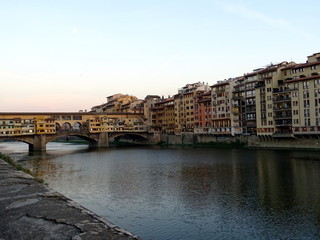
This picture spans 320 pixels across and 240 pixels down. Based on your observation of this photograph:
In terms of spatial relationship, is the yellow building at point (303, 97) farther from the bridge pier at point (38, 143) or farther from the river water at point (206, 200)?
the bridge pier at point (38, 143)

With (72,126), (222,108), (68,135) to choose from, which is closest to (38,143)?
(68,135)

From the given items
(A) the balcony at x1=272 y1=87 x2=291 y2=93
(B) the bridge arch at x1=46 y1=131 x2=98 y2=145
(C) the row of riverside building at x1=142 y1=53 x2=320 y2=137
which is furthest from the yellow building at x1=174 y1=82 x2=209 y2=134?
(A) the balcony at x1=272 y1=87 x2=291 y2=93

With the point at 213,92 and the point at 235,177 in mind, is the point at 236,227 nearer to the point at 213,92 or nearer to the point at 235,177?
the point at 235,177

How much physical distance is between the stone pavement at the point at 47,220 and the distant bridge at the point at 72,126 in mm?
77175

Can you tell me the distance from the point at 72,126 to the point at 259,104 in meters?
65.6

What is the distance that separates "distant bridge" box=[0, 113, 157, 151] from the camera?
9212 centimetres

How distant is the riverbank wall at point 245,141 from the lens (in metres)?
64.6

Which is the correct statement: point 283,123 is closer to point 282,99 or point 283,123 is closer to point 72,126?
point 282,99

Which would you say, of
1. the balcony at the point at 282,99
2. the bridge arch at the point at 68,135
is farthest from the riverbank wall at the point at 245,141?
the bridge arch at the point at 68,135

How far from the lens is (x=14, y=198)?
17.7m

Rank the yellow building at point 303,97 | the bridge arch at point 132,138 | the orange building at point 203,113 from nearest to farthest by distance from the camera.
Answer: the yellow building at point 303,97, the orange building at point 203,113, the bridge arch at point 132,138

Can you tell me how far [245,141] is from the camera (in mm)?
80750

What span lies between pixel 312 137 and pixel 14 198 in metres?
58.9

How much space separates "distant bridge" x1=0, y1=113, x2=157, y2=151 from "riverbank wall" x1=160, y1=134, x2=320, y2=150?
40.7 ft
